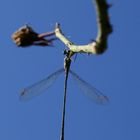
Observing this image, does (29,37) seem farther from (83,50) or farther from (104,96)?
(104,96)

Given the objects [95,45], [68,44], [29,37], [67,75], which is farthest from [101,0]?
[67,75]

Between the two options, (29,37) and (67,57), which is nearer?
(29,37)

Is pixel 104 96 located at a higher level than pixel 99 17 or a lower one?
higher

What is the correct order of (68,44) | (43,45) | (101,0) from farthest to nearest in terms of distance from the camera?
(68,44)
(43,45)
(101,0)

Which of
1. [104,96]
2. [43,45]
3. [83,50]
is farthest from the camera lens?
[104,96]

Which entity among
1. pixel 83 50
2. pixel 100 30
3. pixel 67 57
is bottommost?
pixel 100 30

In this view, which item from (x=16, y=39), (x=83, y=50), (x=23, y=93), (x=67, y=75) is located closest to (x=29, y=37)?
(x=16, y=39)

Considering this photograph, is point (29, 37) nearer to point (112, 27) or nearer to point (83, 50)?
point (83, 50)
